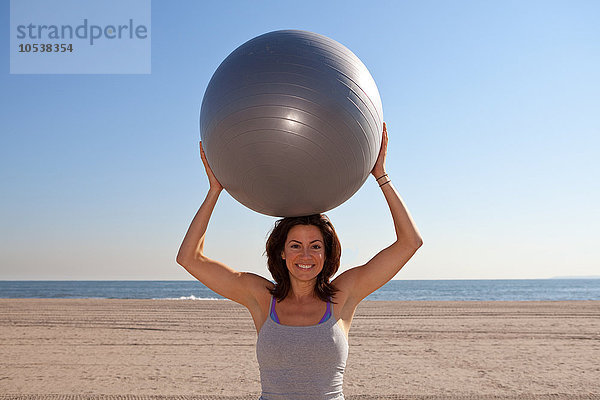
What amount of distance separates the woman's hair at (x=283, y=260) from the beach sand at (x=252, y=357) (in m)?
4.29

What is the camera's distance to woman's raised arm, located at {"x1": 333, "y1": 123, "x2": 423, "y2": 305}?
8.48ft

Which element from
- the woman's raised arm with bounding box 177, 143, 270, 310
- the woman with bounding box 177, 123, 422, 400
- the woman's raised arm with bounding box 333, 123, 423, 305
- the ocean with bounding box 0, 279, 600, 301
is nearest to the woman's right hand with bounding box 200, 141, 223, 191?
the woman with bounding box 177, 123, 422, 400

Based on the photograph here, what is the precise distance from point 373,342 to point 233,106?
8613 millimetres

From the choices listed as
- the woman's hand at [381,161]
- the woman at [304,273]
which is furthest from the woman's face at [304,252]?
the woman's hand at [381,161]

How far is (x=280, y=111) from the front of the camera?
A: 88.3 inches

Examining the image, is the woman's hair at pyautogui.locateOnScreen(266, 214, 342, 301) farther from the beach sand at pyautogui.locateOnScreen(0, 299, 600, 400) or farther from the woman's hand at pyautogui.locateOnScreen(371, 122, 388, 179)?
the beach sand at pyautogui.locateOnScreen(0, 299, 600, 400)

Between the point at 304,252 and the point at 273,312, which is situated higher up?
the point at 304,252

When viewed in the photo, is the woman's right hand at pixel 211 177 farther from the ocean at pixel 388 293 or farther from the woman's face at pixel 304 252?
the ocean at pixel 388 293

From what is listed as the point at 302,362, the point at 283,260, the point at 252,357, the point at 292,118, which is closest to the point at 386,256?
the point at 283,260

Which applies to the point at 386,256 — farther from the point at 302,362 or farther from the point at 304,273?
the point at 302,362

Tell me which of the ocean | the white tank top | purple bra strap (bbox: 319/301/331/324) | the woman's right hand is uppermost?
the woman's right hand

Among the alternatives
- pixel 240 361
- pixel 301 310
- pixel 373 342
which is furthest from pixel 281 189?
pixel 373 342

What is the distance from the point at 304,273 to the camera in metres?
2.51

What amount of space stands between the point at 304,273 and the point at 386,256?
0.43m
